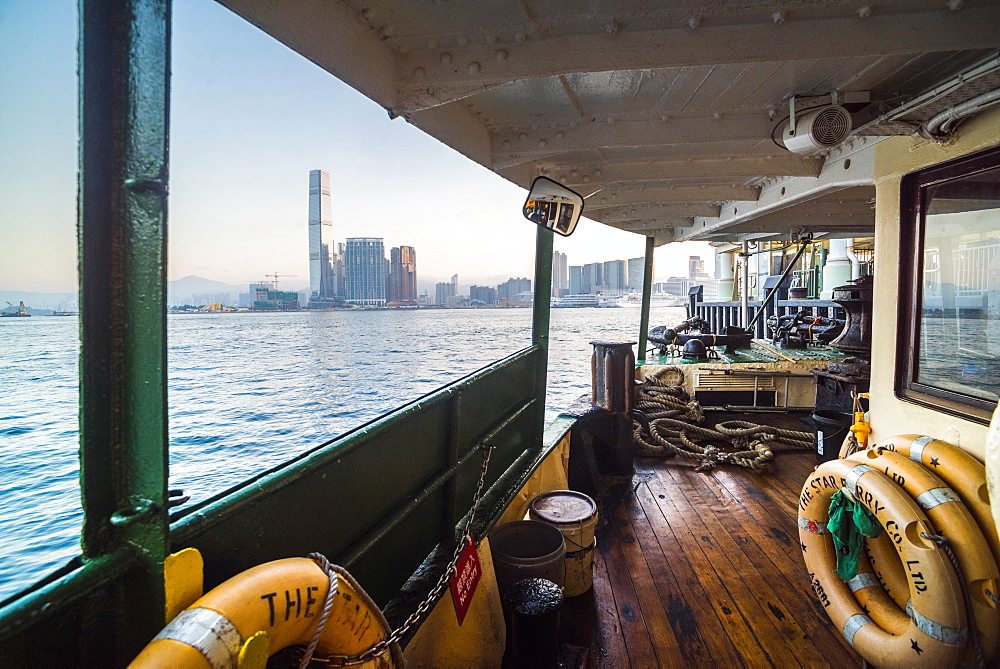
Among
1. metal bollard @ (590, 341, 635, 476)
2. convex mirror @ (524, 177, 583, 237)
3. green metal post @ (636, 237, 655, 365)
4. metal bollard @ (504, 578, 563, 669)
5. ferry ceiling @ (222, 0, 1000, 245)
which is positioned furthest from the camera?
green metal post @ (636, 237, 655, 365)

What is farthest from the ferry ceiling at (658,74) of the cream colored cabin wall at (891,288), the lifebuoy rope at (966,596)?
the lifebuoy rope at (966,596)

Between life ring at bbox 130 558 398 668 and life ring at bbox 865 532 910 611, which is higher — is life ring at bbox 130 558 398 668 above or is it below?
above

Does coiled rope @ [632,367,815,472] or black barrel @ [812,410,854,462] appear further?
coiled rope @ [632,367,815,472]

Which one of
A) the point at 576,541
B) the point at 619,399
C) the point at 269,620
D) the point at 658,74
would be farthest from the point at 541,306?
the point at 269,620

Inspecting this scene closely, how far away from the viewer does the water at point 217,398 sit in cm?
378

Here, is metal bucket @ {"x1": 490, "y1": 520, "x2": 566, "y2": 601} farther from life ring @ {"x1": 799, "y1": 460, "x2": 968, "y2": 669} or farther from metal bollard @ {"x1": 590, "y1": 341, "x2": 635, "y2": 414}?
metal bollard @ {"x1": 590, "y1": 341, "x2": 635, "y2": 414}

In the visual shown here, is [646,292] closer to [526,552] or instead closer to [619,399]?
[619,399]

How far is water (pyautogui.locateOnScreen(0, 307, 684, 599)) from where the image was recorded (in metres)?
3.78

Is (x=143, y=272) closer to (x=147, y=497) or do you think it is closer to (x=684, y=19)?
(x=147, y=497)

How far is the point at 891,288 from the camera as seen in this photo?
107 inches

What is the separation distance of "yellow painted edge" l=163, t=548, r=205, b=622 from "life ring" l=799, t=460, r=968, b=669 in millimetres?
2276

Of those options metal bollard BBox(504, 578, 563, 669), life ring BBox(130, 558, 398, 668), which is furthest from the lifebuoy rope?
life ring BBox(130, 558, 398, 668)

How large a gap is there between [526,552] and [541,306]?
6.63ft

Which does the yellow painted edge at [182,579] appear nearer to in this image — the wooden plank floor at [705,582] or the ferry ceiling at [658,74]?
the ferry ceiling at [658,74]
